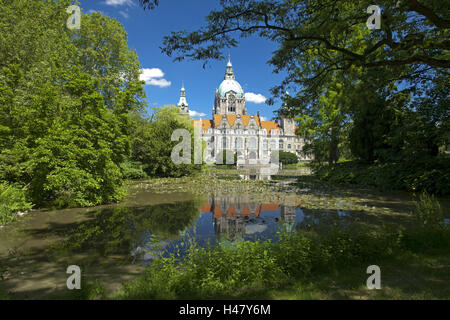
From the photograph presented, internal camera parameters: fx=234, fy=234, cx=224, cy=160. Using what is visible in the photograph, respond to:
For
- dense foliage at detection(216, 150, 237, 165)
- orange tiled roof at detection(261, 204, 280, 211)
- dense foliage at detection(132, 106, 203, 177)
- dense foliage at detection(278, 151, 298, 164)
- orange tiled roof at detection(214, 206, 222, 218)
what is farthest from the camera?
dense foliage at detection(278, 151, 298, 164)

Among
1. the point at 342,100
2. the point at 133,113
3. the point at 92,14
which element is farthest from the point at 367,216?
the point at 92,14

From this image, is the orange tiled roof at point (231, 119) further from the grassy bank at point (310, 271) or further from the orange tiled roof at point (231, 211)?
the grassy bank at point (310, 271)

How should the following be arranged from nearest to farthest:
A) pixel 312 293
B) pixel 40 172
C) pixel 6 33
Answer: pixel 312 293
pixel 40 172
pixel 6 33

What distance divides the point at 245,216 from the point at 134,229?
3.68m

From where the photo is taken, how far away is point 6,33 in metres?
15.1

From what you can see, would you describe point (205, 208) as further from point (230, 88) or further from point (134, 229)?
point (230, 88)

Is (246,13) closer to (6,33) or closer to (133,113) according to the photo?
(6,33)

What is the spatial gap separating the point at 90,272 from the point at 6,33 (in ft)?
62.5

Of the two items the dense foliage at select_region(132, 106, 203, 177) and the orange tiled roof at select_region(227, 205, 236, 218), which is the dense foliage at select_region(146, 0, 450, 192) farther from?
the dense foliage at select_region(132, 106, 203, 177)

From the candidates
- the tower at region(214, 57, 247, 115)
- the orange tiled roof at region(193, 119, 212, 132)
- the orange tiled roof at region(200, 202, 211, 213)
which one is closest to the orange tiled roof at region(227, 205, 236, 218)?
the orange tiled roof at region(200, 202, 211, 213)

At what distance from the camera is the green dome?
315 ft

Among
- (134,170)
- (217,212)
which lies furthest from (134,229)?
(134,170)

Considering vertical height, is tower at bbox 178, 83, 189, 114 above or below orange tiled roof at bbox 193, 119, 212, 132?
above

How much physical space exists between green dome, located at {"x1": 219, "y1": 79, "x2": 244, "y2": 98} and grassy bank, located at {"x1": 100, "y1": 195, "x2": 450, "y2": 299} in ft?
313
